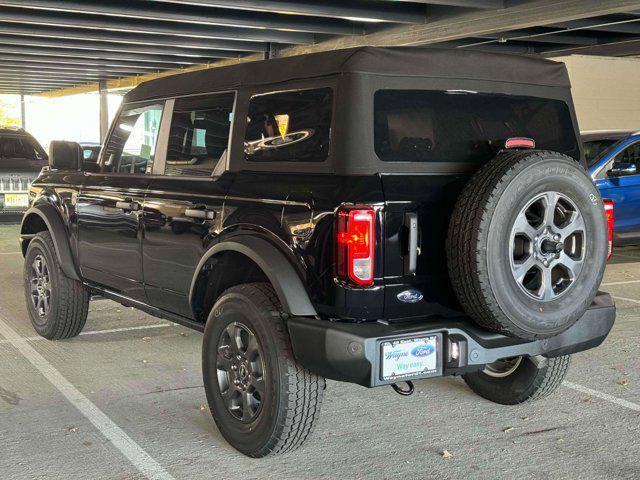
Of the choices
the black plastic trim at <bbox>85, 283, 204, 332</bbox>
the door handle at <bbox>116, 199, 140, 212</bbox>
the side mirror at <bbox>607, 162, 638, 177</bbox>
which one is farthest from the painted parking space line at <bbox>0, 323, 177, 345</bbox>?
the side mirror at <bbox>607, 162, 638, 177</bbox>

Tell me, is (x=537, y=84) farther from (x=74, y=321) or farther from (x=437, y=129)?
(x=74, y=321)

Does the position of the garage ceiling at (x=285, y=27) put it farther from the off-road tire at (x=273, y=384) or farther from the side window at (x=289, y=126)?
the off-road tire at (x=273, y=384)

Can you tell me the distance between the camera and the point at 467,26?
15.7 meters

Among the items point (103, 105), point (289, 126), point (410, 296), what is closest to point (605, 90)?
point (289, 126)

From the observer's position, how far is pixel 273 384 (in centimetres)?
377

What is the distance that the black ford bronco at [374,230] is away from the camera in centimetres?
353

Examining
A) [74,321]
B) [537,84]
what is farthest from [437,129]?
[74,321]

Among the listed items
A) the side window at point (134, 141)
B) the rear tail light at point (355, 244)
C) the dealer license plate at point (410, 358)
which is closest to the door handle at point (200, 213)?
the side window at point (134, 141)

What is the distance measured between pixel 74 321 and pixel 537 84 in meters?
3.80

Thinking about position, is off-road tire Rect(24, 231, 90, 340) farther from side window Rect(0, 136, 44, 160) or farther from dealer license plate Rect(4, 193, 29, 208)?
side window Rect(0, 136, 44, 160)

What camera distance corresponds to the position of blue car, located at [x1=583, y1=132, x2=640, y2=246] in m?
9.63

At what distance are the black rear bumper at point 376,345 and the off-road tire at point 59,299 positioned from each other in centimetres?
292

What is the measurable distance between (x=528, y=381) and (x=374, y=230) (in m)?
1.76

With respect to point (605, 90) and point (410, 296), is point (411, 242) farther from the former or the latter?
point (605, 90)
